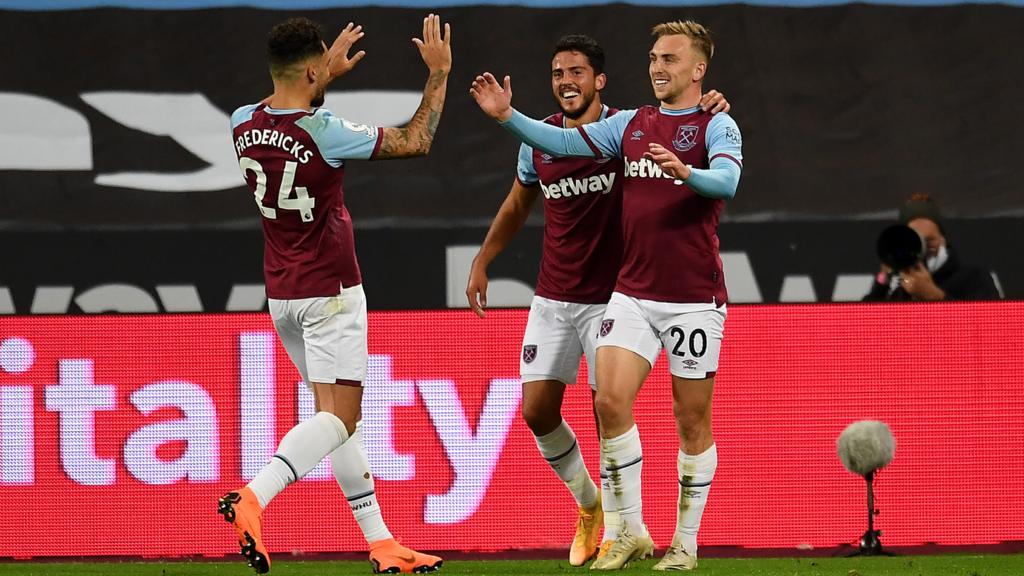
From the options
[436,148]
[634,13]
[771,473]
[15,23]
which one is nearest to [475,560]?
[771,473]

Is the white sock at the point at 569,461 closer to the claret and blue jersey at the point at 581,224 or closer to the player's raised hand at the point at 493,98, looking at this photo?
the claret and blue jersey at the point at 581,224

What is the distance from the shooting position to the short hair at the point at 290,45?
5.33 meters

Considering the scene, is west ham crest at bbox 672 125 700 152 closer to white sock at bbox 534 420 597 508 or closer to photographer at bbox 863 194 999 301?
white sock at bbox 534 420 597 508

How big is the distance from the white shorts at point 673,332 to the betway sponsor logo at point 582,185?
22.3 inches

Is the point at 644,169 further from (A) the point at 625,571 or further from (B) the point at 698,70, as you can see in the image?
(A) the point at 625,571

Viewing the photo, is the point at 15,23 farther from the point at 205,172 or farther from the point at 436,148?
the point at 436,148

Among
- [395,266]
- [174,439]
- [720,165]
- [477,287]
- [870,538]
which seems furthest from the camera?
[395,266]

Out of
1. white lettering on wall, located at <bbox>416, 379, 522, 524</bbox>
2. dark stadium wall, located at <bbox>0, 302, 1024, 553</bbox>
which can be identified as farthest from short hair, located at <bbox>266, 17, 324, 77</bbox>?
white lettering on wall, located at <bbox>416, 379, 522, 524</bbox>

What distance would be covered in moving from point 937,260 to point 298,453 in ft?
12.9

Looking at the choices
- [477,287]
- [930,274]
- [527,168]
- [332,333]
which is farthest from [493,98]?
[930,274]

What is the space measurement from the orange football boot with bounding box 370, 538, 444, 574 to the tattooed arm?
143 centimetres

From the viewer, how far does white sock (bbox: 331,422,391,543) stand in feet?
18.5

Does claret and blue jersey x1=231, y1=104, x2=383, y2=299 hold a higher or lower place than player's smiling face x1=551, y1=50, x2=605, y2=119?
lower

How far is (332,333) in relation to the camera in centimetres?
539
